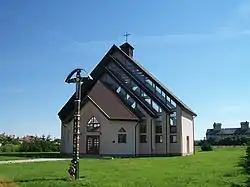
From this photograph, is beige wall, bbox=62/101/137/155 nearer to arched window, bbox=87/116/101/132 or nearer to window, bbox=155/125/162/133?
arched window, bbox=87/116/101/132

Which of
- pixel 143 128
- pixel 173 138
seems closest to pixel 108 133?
pixel 143 128

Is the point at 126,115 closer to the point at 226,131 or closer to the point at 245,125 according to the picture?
the point at 245,125

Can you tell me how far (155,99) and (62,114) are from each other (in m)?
12.0

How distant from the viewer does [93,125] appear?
40.4m

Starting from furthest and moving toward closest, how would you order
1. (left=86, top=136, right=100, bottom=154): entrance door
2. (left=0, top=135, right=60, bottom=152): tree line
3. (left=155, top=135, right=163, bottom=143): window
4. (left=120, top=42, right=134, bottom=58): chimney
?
(left=0, top=135, right=60, bottom=152): tree line, (left=120, top=42, right=134, bottom=58): chimney, (left=155, top=135, right=163, bottom=143): window, (left=86, top=136, right=100, bottom=154): entrance door

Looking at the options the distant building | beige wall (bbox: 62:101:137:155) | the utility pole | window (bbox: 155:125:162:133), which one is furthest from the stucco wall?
the distant building

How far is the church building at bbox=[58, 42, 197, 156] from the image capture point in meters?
40.2

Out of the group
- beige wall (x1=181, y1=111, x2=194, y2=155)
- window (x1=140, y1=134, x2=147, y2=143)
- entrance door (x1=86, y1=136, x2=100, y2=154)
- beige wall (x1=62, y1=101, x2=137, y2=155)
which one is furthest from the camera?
beige wall (x1=181, y1=111, x2=194, y2=155)

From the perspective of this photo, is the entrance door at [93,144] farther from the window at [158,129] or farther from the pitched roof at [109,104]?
the window at [158,129]

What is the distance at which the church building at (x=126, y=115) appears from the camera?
4019 centimetres

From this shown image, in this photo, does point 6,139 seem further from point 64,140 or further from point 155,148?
point 155,148

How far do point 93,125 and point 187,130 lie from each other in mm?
12367

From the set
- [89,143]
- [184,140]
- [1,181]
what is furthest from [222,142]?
[1,181]

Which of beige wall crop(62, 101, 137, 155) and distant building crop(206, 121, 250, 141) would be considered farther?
distant building crop(206, 121, 250, 141)
